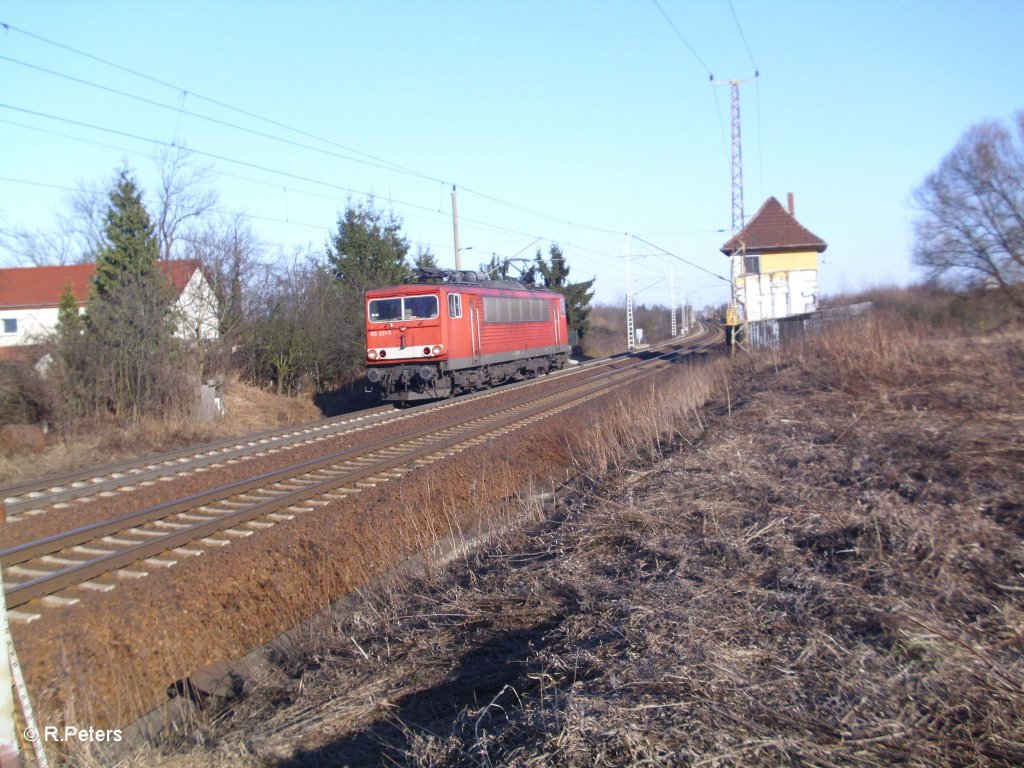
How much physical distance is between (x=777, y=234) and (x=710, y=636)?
4247 centimetres

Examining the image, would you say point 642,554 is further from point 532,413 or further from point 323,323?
point 323,323

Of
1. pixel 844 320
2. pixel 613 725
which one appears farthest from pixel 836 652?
pixel 844 320

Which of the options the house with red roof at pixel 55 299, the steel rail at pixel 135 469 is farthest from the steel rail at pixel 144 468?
the house with red roof at pixel 55 299

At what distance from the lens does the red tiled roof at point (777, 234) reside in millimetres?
41594

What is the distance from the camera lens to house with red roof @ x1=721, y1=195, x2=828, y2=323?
1591 inches

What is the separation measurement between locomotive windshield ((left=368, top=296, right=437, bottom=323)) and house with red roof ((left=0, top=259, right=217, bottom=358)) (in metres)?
4.92

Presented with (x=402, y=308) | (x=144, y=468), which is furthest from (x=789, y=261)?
(x=144, y=468)

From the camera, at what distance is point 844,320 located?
17078 millimetres

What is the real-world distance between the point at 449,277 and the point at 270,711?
18.4m

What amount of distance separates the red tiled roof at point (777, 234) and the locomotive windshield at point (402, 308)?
26397mm

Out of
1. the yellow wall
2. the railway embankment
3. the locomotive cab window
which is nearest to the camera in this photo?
the railway embankment

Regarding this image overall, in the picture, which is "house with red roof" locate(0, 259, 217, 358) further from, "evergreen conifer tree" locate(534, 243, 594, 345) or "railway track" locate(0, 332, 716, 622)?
"evergreen conifer tree" locate(534, 243, 594, 345)

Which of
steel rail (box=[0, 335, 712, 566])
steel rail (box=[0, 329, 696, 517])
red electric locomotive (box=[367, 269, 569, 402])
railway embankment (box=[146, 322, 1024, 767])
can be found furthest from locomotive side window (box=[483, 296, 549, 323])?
railway embankment (box=[146, 322, 1024, 767])

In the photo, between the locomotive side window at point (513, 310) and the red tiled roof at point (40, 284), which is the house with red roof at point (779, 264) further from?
the red tiled roof at point (40, 284)
